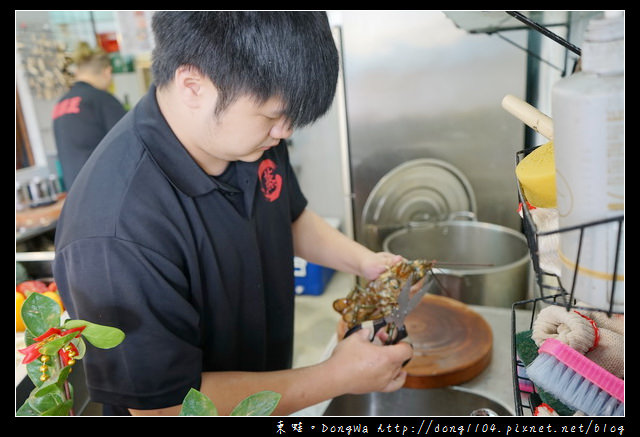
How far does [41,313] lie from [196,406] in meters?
0.23

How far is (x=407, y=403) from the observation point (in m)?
1.39

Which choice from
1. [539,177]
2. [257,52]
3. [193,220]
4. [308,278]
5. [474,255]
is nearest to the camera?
[539,177]

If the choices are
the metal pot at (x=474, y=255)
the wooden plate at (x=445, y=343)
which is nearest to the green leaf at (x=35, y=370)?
the wooden plate at (x=445, y=343)

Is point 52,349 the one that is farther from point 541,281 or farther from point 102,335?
point 541,281

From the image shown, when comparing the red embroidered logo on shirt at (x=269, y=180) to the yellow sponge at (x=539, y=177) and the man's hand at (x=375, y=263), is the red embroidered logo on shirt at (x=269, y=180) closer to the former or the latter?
the man's hand at (x=375, y=263)

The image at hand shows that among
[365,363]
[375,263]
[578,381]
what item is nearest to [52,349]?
[578,381]

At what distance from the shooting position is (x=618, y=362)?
23.6 inches

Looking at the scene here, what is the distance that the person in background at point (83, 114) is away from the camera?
3238 mm

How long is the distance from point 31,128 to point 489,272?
3312mm

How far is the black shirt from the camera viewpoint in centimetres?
324

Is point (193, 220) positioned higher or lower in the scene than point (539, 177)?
lower

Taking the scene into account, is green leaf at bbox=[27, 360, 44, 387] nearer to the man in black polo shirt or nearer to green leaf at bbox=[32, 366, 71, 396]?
green leaf at bbox=[32, 366, 71, 396]

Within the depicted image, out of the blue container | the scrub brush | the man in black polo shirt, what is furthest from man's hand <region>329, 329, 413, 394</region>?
the blue container

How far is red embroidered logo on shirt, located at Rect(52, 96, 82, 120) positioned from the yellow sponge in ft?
10.9
